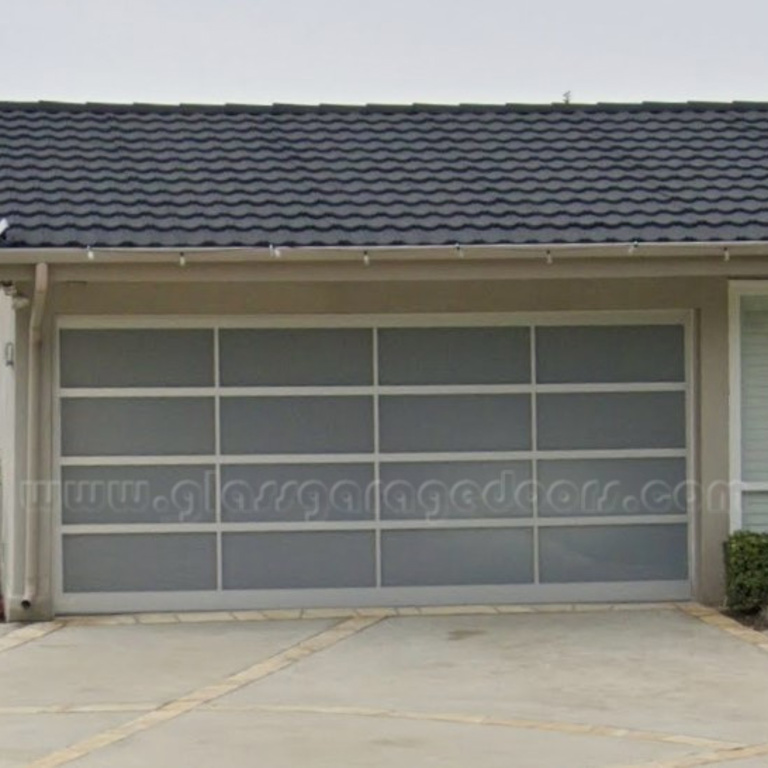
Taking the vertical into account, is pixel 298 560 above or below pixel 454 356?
below

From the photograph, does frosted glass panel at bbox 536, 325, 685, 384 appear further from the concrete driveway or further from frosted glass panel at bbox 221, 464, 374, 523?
the concrete driveway

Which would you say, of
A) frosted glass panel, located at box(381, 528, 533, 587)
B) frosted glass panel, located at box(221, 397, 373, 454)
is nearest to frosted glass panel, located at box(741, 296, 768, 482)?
frosted glass panel, located at box(381, 528, 533, 587)

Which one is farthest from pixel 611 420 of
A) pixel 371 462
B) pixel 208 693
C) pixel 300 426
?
pixel 208 693

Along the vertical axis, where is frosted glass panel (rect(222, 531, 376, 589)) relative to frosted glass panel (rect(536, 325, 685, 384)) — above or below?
below

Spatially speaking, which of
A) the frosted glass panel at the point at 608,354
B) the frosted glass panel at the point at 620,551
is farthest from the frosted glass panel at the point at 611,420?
the frosted glass panel at the point at 620,551

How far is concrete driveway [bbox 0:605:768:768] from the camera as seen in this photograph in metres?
7.89

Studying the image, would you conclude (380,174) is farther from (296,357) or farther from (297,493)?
(297,493)

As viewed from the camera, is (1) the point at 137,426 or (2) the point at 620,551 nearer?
(1) the point at 137,426

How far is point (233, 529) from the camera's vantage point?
12.8 m

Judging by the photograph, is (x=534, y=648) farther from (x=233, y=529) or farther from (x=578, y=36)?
(x=578, y=36)

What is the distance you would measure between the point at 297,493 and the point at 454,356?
1573 mm

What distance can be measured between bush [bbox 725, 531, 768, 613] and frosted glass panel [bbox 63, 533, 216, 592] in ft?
12.5

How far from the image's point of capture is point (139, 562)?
12.7 metres

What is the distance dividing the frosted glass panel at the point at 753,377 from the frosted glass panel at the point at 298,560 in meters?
2.92
